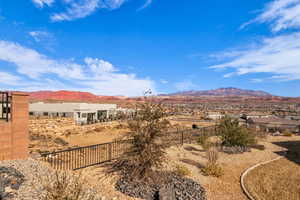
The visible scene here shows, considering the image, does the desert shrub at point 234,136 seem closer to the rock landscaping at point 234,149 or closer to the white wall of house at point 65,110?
the rock landscaping at point 234,149

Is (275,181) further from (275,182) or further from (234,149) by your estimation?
(234,149)

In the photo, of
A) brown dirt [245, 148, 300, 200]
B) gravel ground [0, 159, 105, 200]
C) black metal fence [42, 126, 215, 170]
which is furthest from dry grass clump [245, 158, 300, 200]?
gravel ground [0, 159, 105, 200]

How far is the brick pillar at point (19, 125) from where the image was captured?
27.3 ft

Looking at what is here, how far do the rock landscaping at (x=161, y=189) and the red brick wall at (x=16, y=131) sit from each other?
5484 millimetres

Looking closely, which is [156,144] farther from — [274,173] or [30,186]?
[274,173]

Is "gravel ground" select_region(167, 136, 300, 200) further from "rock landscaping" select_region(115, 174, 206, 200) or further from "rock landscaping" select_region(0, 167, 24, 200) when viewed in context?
"rock landscaping" select_region(0, 167, 24, 200)

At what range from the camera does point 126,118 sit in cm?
704

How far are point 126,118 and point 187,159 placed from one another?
4617 millimetres

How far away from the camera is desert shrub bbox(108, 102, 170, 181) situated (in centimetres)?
620

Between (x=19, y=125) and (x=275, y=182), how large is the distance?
11.3 m

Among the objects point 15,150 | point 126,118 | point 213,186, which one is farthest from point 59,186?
point 15,150

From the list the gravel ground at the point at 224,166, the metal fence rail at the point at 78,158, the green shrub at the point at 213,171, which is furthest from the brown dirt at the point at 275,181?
the metal fence rail at the point at 78,158

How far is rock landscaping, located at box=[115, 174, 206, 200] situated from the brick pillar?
17.9 feet

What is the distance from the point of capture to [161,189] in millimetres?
5410
